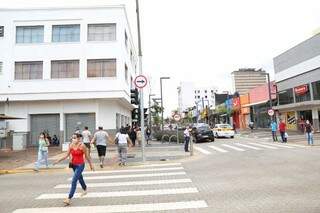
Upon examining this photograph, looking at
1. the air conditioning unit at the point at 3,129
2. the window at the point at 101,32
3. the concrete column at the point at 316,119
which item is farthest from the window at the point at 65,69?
the concrete column at the point at 316,119

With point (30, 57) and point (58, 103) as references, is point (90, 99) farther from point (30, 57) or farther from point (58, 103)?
point (30, 57)

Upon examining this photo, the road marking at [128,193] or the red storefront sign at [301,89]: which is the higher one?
the red storefront sign at [301,89]

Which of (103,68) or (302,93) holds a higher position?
(103,68)

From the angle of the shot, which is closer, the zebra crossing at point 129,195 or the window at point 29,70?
the zebra crossing at point 129,195

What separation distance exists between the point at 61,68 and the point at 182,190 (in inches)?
863

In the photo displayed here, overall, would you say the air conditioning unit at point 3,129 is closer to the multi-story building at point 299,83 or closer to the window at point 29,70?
the window at point 29,70

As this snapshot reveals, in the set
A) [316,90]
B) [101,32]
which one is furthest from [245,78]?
[101,32]

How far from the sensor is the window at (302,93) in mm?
39062

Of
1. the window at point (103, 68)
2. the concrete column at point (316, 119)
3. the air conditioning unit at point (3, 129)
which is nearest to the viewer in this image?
the air conditioning unit at point (3, 129)

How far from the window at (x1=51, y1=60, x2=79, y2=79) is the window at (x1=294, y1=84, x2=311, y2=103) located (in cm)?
2490

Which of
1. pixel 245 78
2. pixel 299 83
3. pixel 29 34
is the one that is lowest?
pixel 299 83

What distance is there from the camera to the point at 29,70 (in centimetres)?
2916

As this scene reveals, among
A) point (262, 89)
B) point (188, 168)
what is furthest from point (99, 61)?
point (262, 89)

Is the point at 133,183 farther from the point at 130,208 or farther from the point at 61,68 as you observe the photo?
the point at 61,68
